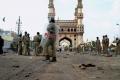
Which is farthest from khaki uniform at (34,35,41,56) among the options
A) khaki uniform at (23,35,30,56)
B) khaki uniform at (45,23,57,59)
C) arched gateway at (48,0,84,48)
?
arched gateway at (48,0,84,48)

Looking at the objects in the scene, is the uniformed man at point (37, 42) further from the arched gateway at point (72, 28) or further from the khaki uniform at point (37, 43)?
the arched gateway at point (72, 28)

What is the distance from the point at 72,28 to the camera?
532 ft

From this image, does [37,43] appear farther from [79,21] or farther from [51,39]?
[79,21]

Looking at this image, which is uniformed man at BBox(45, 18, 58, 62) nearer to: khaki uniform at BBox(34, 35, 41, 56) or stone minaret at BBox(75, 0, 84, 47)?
khaki uniform at BBox(34, 35, 41, 56)

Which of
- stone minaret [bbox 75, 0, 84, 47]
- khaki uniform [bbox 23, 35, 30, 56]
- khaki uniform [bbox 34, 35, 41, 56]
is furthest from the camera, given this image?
stone minaret [bbox 75, 0, 84, 47]

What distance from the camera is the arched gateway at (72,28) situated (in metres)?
156

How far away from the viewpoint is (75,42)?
16025cm

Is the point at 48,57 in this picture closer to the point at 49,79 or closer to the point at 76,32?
the point at 49,79

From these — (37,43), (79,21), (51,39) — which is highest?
(79,21)

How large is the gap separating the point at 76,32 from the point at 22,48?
126 m

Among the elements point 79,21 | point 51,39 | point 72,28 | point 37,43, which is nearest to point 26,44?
point 37,43

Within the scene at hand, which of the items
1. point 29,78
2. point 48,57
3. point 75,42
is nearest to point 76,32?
point 75,42

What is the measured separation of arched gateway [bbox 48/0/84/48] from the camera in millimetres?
155500

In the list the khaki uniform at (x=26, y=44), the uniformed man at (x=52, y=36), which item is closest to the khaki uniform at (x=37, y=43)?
the khaki uniform at (x=26, y=44)
